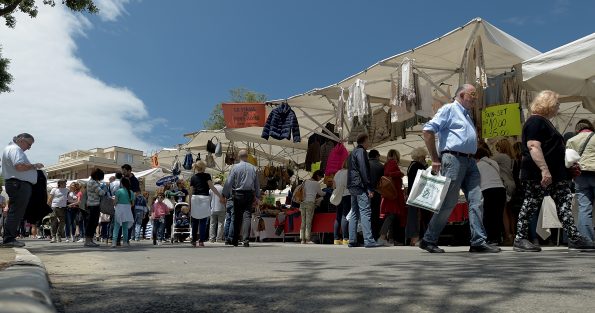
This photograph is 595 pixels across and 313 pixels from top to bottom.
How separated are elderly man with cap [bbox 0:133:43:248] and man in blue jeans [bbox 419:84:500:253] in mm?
5954

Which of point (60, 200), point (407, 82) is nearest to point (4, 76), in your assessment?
point (60, 200)

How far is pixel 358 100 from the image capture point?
12.3 m

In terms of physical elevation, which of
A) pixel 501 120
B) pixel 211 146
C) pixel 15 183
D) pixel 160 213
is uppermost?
pixel 211 146

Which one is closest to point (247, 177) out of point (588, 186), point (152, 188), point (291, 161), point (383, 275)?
point (588, 186)

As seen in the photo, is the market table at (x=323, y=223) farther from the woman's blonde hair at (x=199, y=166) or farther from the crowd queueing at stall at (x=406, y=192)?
the woman's blonde hair at (x=199, y=166)

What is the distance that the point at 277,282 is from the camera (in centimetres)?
371

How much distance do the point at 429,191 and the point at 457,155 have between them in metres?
0.51

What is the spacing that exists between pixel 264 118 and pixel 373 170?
5.22 m

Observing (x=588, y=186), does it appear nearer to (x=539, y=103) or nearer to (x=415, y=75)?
(x=539, y=103)

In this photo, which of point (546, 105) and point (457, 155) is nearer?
point (457, 155)

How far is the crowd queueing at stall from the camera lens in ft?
21.0

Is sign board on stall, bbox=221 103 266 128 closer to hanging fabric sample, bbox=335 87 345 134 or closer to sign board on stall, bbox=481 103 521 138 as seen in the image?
hanging fabric sample, bbox=335 87 345 134

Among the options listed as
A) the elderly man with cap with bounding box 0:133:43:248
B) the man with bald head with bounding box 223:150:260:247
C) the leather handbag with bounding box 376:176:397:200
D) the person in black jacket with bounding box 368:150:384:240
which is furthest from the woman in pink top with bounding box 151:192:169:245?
the leather handbag with bounding box 376:176:397:200

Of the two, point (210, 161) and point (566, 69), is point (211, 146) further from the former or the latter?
point (566, 69)
